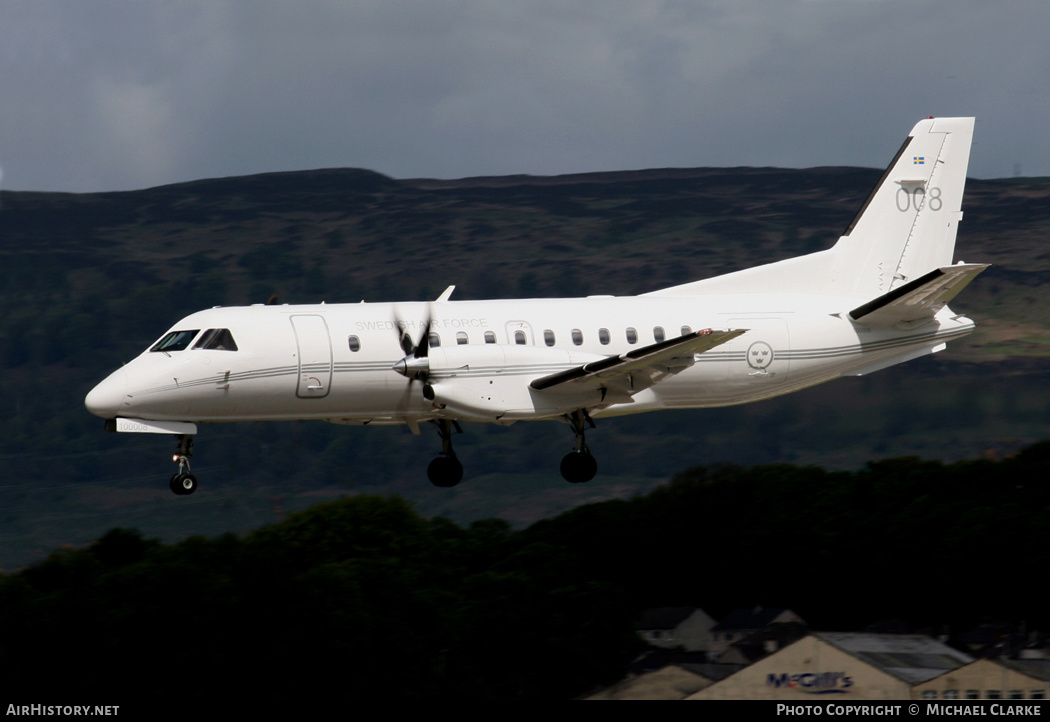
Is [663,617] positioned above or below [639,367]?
below

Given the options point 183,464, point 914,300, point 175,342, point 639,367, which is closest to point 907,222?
point 914,300

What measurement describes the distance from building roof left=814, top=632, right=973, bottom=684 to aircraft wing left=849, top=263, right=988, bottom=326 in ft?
79.1

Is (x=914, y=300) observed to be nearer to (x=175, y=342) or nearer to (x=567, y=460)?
(x=567, y=460)

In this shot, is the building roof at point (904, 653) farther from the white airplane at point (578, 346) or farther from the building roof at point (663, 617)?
the white airplane at point (578, 346)

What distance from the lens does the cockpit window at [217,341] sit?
79.0 ft

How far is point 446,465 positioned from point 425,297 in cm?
9996

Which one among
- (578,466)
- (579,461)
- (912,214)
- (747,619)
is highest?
(912,214)

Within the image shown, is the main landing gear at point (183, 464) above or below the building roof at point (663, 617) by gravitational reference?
above

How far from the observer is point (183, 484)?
79.8 ft

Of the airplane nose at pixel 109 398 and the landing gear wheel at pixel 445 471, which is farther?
the landing gear wheel at pixel 445 471

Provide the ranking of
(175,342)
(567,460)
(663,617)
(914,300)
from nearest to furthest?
1. (175,342)
2. (567,460)
3. (914,300)
4. (663,617)

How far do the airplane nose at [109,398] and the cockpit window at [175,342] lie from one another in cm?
99

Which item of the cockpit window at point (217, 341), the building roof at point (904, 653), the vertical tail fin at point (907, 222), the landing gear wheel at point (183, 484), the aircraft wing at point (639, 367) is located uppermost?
the vertical tail fin at point (907, 222)

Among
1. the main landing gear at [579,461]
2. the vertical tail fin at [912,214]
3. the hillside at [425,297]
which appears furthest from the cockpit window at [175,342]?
the hillside at [425,297]
